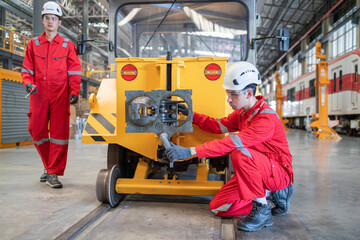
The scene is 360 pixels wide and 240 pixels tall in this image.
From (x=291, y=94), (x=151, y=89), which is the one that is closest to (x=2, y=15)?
(x=151, y=89)

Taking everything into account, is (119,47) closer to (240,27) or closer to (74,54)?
(74,54)

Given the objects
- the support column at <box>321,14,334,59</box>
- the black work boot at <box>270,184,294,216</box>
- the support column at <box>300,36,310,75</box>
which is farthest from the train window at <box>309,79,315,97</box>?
the black work boot at <box>270,184,294,216</box>

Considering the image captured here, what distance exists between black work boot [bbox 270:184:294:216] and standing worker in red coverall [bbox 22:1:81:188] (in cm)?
221

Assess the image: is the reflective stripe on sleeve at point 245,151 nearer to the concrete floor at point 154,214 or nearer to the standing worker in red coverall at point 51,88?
the concrete floor at point 154,214

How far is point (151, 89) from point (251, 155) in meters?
1.06

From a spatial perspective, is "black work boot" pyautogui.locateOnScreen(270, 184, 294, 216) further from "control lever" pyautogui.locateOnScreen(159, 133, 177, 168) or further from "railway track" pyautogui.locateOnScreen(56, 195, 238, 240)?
"control lever" pyautogui.locateOnScreen(159, 133, 177, 168)

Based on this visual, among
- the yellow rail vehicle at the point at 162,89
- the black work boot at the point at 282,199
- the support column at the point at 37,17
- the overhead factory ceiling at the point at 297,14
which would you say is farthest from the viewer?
the overhead factory ceiling at the point at 297,14

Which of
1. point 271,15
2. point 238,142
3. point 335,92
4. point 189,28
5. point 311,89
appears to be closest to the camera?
point 238,142

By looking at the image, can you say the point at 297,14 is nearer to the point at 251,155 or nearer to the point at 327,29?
the point at 327,29

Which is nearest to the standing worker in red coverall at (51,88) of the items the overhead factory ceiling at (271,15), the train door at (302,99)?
the overhead factory ceiling at (271,15)

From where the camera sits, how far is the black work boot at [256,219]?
205 cm

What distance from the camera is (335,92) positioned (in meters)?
13.2

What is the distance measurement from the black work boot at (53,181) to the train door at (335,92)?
1247 cm

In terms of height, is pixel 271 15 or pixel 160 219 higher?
pixel 271 15
